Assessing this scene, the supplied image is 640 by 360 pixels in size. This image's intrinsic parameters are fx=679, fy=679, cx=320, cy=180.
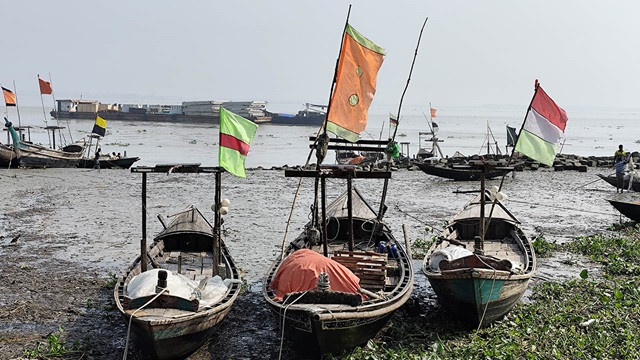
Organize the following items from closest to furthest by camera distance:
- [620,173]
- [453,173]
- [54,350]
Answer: [54,350] < [620,173] < [453,173]

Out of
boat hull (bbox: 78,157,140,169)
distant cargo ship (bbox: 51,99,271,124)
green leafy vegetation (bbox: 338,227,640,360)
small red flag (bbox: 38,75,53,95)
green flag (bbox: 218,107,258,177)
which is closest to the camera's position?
green leafy vegetation (bbox: 338,227,640,360)

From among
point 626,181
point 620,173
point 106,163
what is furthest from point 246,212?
point 626,181

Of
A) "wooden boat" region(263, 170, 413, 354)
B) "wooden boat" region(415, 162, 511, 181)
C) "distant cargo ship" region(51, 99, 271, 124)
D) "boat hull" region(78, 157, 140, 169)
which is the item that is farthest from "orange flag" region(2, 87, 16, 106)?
"distant cargo ship" region(51, 99, 271, 124)

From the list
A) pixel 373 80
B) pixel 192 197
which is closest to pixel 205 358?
pixel 373 80

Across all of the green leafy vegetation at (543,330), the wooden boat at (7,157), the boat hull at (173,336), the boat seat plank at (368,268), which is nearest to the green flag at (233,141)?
the boat seat plank at (368,268)

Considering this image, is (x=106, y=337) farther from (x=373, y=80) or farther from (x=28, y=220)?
(x=28, y=220)

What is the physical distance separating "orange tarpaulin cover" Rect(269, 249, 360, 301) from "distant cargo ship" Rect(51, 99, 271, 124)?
70195 millimetres

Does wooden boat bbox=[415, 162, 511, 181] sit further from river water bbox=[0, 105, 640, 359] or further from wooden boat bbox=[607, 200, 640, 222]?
wooden boat bbox=[607, 200, 640, 222]

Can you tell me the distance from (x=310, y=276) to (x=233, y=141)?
7.87 ft

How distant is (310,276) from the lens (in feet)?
31.3

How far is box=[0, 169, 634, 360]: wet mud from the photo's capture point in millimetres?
10375

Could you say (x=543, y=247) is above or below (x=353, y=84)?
below

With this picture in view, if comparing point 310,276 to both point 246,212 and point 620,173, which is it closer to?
point 246,212

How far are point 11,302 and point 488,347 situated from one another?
7838mm
